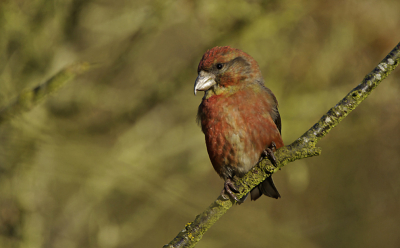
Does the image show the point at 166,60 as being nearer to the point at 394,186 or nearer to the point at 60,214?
the point at 60,214

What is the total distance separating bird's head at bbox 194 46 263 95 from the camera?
3.51 meters

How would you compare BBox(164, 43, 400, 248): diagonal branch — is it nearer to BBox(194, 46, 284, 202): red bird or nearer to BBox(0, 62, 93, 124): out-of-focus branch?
BBox(194, 46, 284, 202): red bird

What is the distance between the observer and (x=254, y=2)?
17.7 feet

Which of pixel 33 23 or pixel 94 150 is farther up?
pixel 33 23

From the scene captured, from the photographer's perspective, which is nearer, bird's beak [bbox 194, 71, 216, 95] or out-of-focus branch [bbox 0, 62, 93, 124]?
out-of-focus branch [bbox 0, 62, 93, 124]

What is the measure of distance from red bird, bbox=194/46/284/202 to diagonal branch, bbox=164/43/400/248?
0.67 metres

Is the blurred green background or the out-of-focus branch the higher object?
the blurred green background

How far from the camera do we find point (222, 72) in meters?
3.51

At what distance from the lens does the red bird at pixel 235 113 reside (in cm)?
330

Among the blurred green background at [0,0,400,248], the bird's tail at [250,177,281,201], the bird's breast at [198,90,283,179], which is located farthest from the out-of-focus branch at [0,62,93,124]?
the bird's tail at [250,177,281,201]

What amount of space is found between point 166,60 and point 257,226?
3437mm

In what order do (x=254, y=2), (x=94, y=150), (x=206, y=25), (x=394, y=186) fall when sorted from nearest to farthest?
(x=94, y=150) < (x=254, y=2) < (x=206, y=25) < (x=394, y=186)

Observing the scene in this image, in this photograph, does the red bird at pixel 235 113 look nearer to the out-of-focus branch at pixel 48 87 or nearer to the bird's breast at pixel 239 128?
the bird's breast at pixel 239 128

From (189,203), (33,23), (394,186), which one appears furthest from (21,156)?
(394,186)
